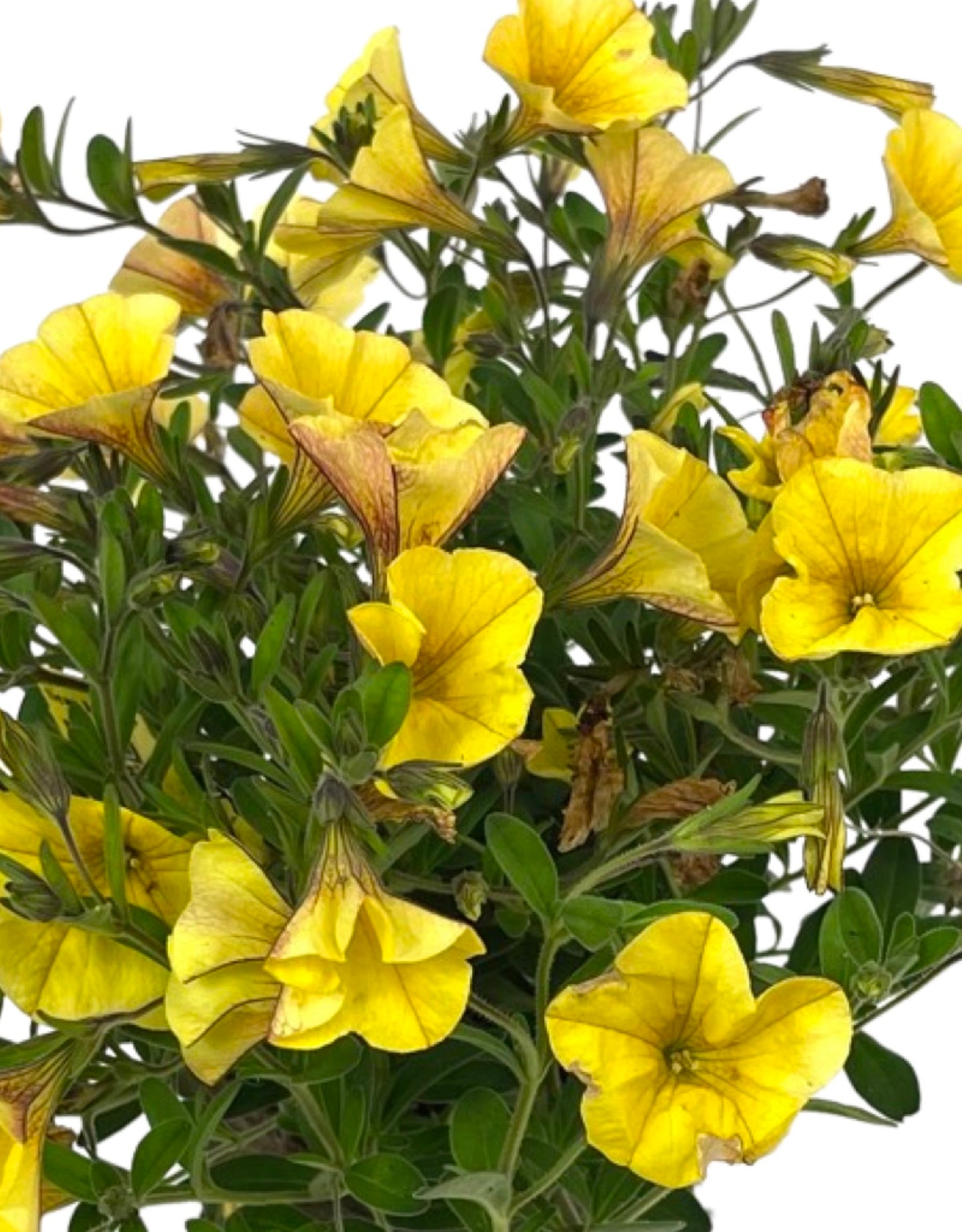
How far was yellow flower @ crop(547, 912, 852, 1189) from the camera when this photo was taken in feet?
2.41

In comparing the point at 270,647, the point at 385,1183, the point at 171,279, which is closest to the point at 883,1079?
the point at 385,1183

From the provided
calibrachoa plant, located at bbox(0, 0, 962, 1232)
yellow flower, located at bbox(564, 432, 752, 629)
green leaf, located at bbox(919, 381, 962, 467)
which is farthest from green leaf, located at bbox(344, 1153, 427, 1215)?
green leaf, located at bbox(919, 381, 962, 467)

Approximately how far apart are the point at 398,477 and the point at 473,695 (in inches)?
3.0

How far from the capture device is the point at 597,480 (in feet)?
3.59

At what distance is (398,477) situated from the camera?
0.76 meters

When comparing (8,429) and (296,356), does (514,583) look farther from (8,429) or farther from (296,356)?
(8,429)

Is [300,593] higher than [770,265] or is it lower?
lower

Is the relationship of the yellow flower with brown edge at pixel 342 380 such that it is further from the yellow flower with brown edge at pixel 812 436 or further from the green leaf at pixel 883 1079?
the green leaf at pixel 883 1079

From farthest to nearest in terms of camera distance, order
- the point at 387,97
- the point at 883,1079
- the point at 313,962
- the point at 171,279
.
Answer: the point at 171,279
the point at 387,97
the point at 883,1079
the point at 313,962

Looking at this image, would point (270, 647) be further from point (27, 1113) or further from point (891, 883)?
point (891, 883)

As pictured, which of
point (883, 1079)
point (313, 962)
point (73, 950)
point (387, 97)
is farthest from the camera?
point (387, 97)

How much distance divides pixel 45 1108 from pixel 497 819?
0.63ft

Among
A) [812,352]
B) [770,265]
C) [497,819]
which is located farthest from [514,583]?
[770,265]

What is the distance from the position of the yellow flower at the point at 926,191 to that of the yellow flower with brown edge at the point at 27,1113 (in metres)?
0.49
